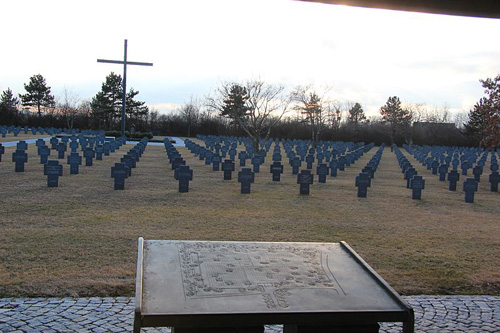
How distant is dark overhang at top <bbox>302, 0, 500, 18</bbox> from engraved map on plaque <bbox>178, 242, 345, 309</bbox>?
2.13 m

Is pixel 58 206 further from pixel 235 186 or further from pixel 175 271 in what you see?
pixel 175 271

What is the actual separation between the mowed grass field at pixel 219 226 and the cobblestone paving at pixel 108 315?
1.08 feet

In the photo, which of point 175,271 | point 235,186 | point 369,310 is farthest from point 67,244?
point 235,186

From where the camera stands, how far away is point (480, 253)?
8188 millimetres

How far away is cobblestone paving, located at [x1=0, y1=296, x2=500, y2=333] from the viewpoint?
4457 millimetres

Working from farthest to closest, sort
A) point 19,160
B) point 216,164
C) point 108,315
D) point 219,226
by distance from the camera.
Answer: point 216,164 → point 19,160 → point 219,226 → point 108,315

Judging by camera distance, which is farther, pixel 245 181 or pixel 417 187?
pixel 417 187

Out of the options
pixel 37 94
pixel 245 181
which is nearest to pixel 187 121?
pixel 37 94

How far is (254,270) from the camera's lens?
3607 millimetres

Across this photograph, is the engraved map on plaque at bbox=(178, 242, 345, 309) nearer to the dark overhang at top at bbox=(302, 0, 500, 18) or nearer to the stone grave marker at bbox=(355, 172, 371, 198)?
the dark overhang at top at bbox=(302, 0, 500, 18)

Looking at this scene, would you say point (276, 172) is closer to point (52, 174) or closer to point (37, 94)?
point (52, 174)

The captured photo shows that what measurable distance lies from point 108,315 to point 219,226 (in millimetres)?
4518

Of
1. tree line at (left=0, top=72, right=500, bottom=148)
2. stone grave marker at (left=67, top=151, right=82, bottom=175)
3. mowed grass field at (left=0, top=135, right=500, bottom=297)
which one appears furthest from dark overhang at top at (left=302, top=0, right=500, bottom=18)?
tree line at (left=0, top=72, right=500, bottom=148)

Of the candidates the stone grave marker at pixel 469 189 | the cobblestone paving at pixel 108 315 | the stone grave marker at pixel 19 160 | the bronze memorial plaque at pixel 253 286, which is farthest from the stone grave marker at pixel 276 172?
the bronze memorial plaque at pixel 253 286
